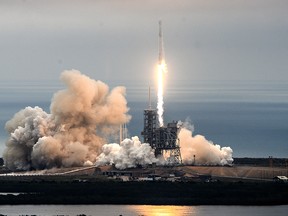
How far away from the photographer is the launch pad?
12262cm

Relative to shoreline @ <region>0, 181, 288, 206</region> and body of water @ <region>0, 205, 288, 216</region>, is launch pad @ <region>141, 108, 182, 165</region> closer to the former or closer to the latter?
shoreline @ <region>0, 181, 288, 206</region>

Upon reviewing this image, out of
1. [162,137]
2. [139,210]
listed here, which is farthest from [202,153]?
[139,210]

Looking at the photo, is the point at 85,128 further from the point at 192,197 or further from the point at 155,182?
the point at 192,197

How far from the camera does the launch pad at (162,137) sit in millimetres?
122625

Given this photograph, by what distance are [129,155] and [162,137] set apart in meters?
3.28

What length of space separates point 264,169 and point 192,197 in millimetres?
17201

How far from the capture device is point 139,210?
99.8m

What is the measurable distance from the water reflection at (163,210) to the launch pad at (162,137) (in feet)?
67.0

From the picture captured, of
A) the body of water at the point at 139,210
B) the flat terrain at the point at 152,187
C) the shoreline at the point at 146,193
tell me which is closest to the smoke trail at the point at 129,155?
the flat terrain at the point at 152,187

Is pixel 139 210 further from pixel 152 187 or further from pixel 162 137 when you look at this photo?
pixel 162 137

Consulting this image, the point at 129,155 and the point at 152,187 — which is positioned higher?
the point at 129,155

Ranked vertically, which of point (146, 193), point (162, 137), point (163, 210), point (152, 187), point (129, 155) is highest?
point (162, 137)

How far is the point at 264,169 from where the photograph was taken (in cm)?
12106

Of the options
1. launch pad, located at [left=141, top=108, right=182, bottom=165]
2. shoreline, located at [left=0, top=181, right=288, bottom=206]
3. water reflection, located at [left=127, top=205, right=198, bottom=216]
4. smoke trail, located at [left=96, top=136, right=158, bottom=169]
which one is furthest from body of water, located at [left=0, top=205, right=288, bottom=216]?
launch pad, located at [left=141, top=108, right=182, bottom=165]
